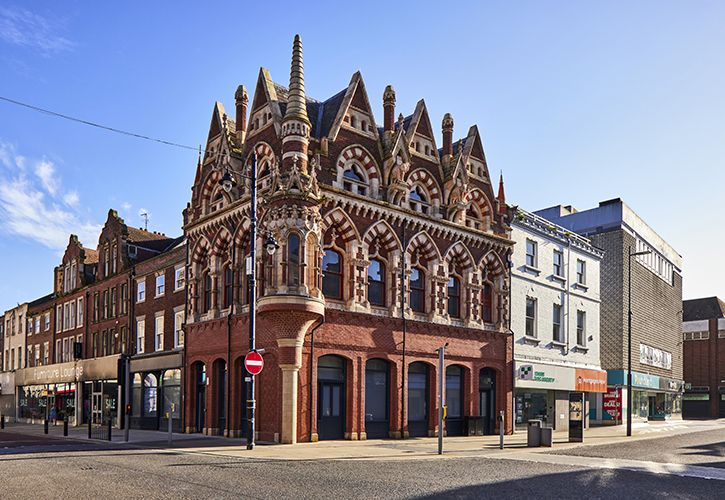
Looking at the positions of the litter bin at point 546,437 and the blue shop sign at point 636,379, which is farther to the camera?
the blue shop sign at point 636,379

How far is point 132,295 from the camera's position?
143 ft

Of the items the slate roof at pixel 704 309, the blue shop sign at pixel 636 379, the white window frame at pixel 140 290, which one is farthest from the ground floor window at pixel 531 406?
the slate roof at pixel 704 309

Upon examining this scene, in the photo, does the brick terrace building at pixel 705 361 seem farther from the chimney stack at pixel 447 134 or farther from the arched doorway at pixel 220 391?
the arched doorway at pixel 220 391

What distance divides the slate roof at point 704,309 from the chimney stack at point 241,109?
2710 inches

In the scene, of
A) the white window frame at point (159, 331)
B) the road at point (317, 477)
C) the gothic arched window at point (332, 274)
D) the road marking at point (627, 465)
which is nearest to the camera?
the road at point (317, 477)

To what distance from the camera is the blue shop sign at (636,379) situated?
51.8m

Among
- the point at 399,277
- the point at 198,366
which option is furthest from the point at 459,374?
the point at 198,366

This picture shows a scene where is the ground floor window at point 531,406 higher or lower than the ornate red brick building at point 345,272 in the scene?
lower

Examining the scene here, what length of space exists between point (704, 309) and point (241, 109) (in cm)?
7078

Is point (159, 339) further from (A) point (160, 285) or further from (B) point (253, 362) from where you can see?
(B) point (253, 362)

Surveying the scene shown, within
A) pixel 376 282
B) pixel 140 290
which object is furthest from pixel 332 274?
pixel 140 290

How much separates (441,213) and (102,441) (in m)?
18.1

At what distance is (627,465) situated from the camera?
21797 mm

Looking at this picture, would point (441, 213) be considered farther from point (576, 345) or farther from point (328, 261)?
point (576, 345)
